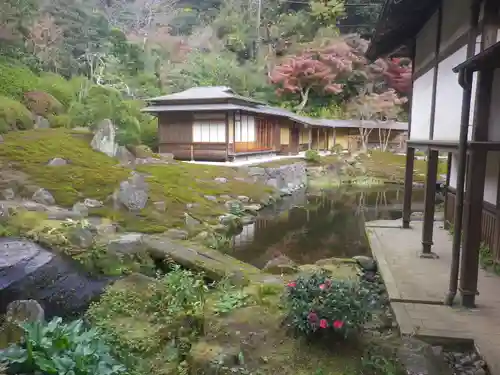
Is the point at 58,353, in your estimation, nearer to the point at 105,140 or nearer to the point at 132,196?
the point at 132,196

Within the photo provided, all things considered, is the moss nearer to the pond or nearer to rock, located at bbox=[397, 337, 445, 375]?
the pond

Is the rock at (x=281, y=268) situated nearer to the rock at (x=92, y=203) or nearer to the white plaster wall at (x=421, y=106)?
the white plaster wall at (x=421, y=106)

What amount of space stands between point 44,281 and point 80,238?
3.50ft

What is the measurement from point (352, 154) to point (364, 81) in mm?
8329

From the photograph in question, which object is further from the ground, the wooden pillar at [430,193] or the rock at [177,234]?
the wooden pillar at [430,193]

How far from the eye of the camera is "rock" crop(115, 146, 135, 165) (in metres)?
15.0

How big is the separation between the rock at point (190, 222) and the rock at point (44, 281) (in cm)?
471

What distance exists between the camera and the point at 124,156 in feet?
50.8

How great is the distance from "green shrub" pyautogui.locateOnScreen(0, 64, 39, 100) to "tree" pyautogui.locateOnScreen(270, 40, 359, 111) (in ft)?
58.4

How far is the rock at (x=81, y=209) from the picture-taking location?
9875mm

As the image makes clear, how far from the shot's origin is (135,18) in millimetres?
40656

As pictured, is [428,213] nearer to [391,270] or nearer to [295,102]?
[391,270]

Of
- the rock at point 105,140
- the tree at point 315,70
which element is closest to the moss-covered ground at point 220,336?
the rock at point 105,140

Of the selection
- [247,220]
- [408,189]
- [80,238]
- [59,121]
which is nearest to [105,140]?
[59,121]
